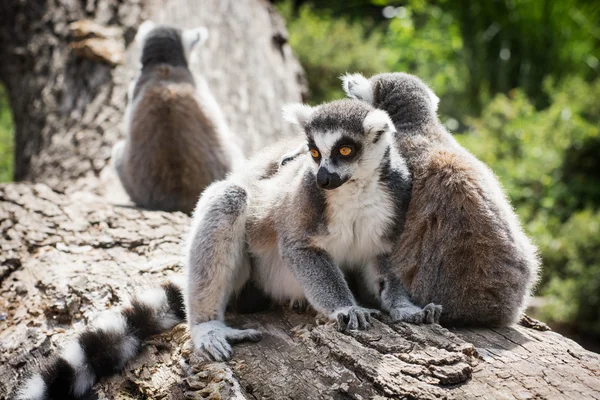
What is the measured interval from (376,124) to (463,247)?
0.83 m

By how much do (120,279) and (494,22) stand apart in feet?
39.5

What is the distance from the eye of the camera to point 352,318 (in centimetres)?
355

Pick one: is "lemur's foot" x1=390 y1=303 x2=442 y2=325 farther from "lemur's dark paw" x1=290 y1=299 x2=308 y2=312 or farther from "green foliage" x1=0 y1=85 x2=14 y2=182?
"green foliage" x1=0 y1=85 x2=14 y2=182

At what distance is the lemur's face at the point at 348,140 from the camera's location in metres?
3.68

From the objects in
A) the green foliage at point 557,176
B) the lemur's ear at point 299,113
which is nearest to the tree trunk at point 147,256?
the lemur's ear at point 299,113

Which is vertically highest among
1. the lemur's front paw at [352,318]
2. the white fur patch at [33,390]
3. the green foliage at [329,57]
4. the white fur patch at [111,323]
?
the green foliage at [329,57]

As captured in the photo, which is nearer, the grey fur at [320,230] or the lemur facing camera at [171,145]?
the grey fur at [320,230]

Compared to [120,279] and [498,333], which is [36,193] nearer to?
[120,279]

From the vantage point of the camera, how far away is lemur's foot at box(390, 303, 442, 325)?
3.54 metres

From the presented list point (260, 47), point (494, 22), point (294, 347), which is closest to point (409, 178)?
point (294, 347)

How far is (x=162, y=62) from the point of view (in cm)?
685

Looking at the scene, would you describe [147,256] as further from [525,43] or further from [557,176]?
[525,43]

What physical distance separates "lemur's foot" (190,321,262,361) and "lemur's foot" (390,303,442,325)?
83 centimetres

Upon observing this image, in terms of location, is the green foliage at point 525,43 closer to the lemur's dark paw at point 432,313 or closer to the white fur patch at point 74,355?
the lemur's dark paw at point 432,313
